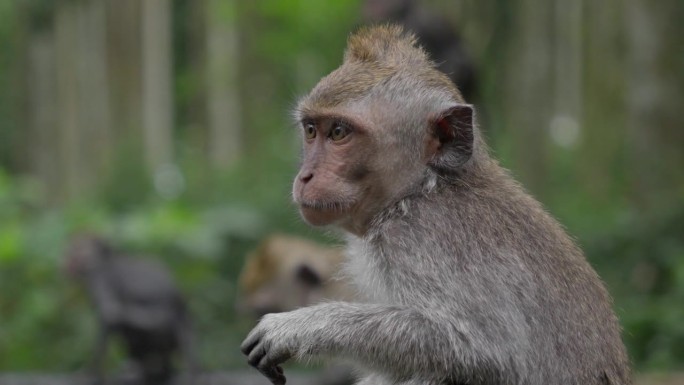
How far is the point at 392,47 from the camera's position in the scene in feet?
19.1

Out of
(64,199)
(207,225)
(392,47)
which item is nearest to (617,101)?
(207,225)

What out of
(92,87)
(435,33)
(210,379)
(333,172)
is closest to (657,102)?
(435,33)

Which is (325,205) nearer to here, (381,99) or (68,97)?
(381,99)

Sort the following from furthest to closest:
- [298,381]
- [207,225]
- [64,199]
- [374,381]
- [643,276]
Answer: [64,199] → [207,225] → [643,276] → [298,381] → [374,381]

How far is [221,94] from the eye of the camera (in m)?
36.2

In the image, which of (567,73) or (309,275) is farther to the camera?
(567,73)

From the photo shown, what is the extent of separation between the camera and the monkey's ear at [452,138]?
18.3ft

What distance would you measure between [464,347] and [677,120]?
11139 mm

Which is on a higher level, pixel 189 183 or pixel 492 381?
pixel 492 381

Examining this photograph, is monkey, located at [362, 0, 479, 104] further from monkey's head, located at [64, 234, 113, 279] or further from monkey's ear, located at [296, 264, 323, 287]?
monkey's head, located at [64, 234, 113, 279]

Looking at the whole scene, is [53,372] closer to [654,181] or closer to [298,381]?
[298,381]

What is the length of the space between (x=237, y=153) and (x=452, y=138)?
30.5 meters

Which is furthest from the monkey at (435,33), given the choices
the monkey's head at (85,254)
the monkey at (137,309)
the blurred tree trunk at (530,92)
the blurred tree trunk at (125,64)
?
the blurred tree trunk at (125,64)

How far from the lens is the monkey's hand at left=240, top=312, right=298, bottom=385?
5469 mm
